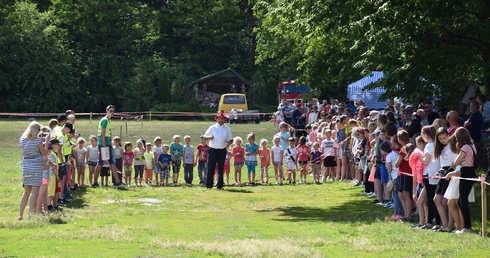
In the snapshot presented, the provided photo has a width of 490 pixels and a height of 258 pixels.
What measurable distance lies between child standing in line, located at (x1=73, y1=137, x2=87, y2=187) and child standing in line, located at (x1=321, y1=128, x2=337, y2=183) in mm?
6908

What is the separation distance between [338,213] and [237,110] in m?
43.0

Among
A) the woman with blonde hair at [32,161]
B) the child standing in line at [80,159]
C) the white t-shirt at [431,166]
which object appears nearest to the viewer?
the white t-shirt at [431,166]

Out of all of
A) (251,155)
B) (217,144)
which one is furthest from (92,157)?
(251,155)

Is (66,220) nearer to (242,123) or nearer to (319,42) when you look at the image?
(319,42)

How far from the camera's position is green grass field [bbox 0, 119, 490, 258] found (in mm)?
13805

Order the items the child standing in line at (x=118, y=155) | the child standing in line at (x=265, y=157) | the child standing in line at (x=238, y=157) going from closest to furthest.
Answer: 1. the child standing in line at (x=118, y=155)
2. the child standing in line at (x=238, y=157)
3. the child standing in line at (x=265, y=157)

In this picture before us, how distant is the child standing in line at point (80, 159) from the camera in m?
24.0

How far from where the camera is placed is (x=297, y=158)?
88.2 feet

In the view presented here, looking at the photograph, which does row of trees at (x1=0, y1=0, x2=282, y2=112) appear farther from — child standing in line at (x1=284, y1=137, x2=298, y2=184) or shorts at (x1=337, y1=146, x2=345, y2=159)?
shorts at (x1=337, y1=146, x2=345, y2=159)

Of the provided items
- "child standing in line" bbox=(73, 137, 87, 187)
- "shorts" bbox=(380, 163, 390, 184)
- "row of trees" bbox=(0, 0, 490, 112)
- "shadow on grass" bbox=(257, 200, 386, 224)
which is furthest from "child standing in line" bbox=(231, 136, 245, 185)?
Answer: "row of trees" bbox=(0, 0, 490, 112)

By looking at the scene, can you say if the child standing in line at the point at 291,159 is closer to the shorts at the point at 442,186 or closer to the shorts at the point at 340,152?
the shorts at the point at 340,152

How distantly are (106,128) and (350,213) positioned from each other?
7.79m

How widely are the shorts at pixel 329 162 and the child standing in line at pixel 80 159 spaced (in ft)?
22.8

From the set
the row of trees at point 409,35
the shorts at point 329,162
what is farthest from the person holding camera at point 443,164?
Answer: the shorts at point 329,162
